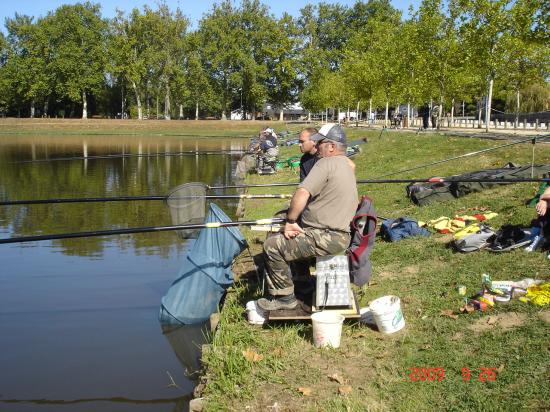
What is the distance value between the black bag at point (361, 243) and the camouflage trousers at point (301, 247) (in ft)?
1.33

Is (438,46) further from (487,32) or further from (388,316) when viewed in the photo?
(388,316)

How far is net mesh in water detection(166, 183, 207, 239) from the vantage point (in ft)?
24.9

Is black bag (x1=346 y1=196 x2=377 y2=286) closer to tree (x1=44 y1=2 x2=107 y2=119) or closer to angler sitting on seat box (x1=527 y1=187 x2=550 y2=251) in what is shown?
angler sitting on seat box (x1=527 y1=187 x2=550 y2=251)

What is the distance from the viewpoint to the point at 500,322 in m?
5.17

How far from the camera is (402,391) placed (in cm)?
441

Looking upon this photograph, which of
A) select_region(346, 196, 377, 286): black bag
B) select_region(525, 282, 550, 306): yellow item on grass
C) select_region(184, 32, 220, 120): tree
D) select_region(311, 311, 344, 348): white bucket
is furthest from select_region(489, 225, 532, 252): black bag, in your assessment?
select_region(184, 32, 220, 120): tree

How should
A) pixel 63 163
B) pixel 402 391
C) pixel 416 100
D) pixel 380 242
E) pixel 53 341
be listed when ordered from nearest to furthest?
pixel 402 391 → pixel 53 341 → pixel 380 242 → pixel 63 163 → pixel 416 100

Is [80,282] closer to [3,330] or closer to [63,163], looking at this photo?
[3,330]

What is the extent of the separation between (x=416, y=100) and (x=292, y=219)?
118ft

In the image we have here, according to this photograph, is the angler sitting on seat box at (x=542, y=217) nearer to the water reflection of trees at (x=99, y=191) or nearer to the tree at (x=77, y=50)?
the water reflection of trees at (x=99, y=191)

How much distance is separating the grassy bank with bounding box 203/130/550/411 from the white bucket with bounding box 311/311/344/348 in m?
0.09

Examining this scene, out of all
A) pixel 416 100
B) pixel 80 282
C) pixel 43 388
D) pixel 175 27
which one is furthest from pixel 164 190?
pixel 175 27

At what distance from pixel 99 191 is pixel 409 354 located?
16.0m

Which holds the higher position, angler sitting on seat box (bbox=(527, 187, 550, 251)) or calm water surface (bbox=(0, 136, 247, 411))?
angler sitting on seat box (bbox=(527, 187, 550, 251))
